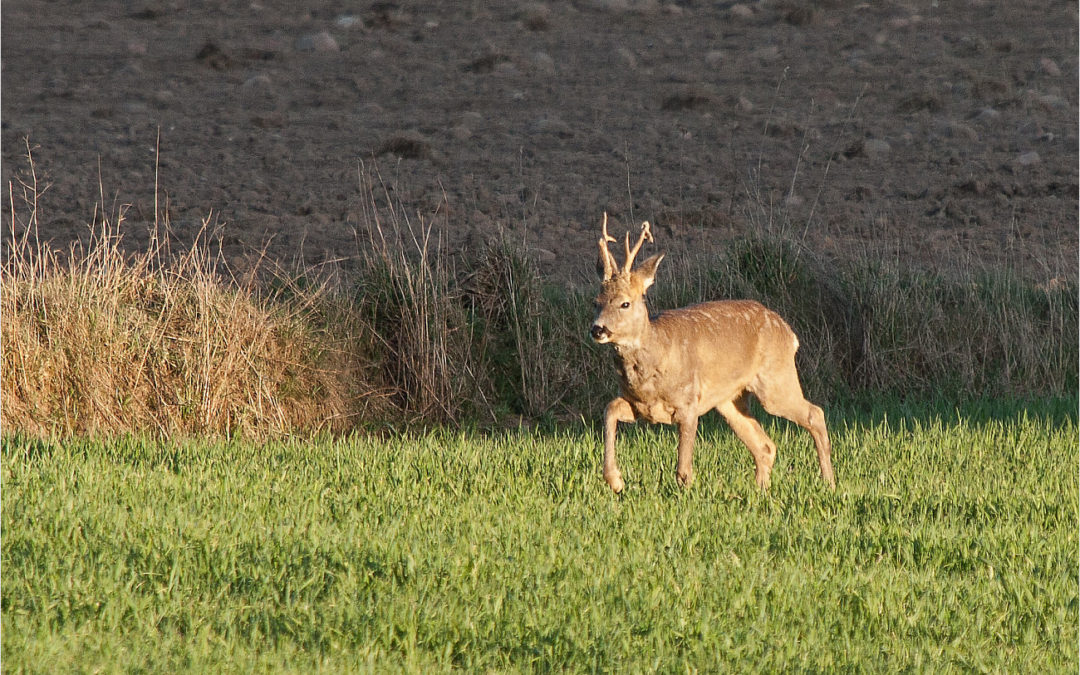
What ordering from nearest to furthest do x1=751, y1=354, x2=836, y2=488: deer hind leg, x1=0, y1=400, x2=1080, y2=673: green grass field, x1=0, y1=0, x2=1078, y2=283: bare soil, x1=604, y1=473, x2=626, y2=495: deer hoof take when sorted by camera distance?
x1=0, y1=400, x2=1080, y2=673: green grass field → x1=604, y1=473, x2=626, y2=495: deer hoof → x1=751, y1=354, x2=836, y2=488: deer hind leg → x1=0, y1=0, x2=1078, y2=283: bare soil

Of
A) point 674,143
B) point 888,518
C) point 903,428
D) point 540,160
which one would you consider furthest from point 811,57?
point 888,518

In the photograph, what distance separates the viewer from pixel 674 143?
20.5 metres

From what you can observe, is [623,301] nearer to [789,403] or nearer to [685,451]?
[685,451]

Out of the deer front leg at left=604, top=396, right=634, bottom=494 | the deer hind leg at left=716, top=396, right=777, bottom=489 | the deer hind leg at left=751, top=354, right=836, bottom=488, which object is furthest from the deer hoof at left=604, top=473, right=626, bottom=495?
the deer hind leg at left=751, top=354, right=836, bottom=488

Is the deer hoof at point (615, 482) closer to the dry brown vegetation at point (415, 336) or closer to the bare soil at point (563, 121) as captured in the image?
the dry brown vegetation at point (415, 336)

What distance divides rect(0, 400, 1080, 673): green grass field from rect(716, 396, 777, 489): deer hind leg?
118mm

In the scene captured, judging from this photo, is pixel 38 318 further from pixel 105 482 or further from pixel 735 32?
pixel 735 32

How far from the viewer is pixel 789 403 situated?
308 inches

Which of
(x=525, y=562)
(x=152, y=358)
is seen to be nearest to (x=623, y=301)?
(x=525, y=562)

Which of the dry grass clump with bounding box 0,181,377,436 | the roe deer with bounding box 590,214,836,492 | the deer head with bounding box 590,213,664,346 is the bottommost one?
the dry grass clump with bounding box 0,181,377,436

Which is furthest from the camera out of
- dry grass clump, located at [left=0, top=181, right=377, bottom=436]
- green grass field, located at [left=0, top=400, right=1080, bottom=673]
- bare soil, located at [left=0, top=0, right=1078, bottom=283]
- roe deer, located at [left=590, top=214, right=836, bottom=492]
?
bare soil, located at [left=0, top=0, right=1078, bottom=283]

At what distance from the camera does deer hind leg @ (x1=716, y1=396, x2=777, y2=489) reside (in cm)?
752

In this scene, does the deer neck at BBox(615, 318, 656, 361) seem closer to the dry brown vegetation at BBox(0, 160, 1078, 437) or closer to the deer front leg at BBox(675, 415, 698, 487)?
the deer front leg at BBox(675, 415, 698, 487)

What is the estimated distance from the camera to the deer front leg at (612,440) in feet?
22.7
